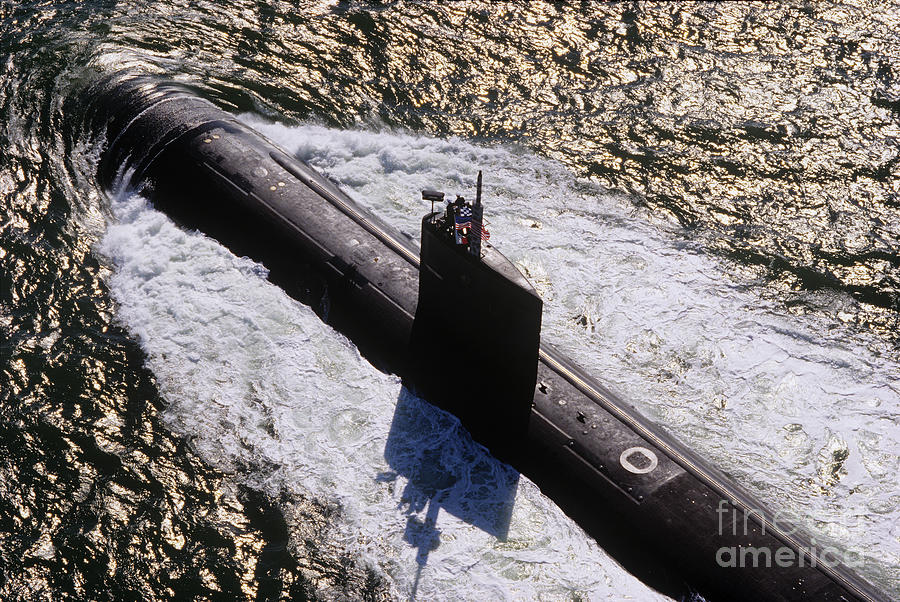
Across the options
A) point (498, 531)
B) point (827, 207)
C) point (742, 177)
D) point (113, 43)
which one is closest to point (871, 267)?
point (827, 207)

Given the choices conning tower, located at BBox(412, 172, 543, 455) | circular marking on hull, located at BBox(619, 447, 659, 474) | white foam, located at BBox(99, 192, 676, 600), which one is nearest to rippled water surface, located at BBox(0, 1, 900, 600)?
white foam, located at BBox(99, 192, 676, 600)

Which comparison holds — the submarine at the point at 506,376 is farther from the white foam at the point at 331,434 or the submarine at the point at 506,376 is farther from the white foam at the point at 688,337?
the white foam at the point at 688,337

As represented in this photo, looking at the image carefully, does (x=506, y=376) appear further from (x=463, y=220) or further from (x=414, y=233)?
(x=414, y=233)

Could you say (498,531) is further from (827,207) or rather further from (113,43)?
(113,43)

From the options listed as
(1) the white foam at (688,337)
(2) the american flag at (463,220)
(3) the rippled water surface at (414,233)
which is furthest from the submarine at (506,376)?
(1) the white foam at (688,337)

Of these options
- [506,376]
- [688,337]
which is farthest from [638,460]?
[688,337]

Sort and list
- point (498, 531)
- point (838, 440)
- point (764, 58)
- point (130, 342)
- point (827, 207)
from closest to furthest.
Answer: point (498, 531) → point (838, 440) → point (130, 342) → point (827, 207) → point (764, 58)

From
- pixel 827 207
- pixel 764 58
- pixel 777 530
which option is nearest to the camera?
pixel 777 530
